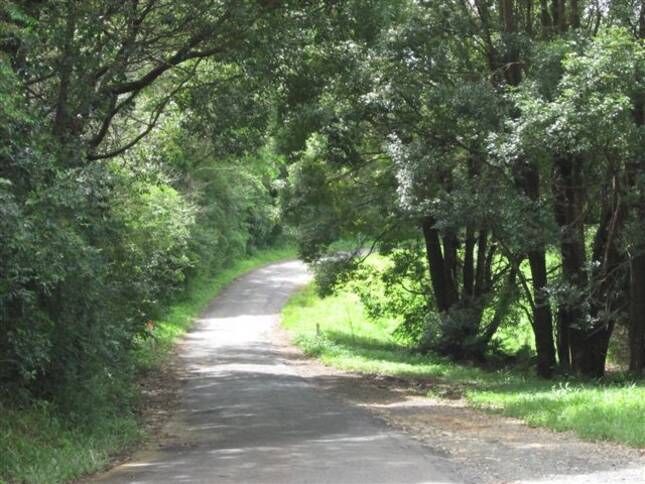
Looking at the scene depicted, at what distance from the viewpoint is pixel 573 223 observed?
58.4 feet

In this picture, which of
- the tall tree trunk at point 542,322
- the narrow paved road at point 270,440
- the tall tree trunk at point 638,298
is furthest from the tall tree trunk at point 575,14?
the narrow paved road at point 270,440

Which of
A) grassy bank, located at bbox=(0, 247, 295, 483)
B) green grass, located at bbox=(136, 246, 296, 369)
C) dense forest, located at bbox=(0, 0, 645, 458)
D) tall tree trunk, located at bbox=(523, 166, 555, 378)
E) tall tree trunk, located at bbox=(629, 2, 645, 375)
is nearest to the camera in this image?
grassy bank, located at bbox=(0, 247, 295, 483)

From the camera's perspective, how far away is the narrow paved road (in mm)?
9062

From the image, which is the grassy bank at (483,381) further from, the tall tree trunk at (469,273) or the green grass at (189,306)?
the green grass at (189,306)

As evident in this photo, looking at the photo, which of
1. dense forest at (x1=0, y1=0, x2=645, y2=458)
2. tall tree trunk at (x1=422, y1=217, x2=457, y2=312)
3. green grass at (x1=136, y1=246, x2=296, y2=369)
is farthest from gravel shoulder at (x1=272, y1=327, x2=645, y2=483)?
tall tree trunk at (x1=422, y1=217, x2=457, y2=312)

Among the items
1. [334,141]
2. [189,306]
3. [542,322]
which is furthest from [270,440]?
[189,306]

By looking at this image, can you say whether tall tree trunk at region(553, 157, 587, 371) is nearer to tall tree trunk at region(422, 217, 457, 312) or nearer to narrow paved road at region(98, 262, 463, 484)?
narrow paved road at region(98, 262, 463, 484)

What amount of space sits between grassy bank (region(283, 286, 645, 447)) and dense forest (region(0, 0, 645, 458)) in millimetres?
1762

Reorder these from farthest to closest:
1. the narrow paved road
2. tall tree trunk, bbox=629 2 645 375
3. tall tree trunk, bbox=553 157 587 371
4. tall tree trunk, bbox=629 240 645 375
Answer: tall tree trunk, bbox=629 240 645 375 < tall tree trunk, bbox=553 157 587 371 < tall tree trunk, bbox=629 2 645 375 < the narrow paved road

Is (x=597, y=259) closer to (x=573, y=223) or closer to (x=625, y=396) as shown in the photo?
(x=573, y=223)

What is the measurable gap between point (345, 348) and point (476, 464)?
20090 mm

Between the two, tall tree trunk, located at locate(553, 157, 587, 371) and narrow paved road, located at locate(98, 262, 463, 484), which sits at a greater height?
tall tree trunk, located at locate(553, 157, 587, 371)

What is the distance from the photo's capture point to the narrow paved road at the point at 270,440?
9.06m

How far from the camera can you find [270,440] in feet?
38.7
